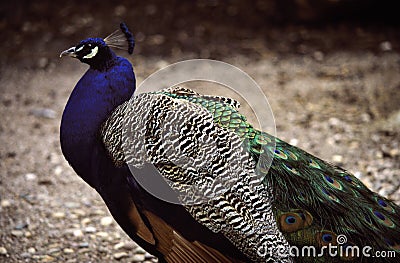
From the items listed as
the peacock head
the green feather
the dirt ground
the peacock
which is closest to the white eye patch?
the peacock head

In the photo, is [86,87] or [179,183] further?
[86,87]

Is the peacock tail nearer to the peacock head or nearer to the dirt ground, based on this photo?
the peacock head

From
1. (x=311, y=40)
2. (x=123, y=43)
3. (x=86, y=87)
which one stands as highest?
(x=311, y=40)

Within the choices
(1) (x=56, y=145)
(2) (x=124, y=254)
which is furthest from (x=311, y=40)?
(2) (x=124, y=254)

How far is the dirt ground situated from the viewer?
3.69 meters

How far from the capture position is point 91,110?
2.76 meters

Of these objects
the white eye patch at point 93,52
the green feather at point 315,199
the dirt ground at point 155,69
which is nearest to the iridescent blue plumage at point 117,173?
the white eye patch at point 93,52

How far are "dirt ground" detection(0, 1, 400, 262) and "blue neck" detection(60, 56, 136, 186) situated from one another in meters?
0.91

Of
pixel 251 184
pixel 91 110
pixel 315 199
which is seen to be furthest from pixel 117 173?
pixel 315 199

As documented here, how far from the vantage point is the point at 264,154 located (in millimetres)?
2531

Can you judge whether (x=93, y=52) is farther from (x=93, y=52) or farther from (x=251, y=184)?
(x=251, y=184)

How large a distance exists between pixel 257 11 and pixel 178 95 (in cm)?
455

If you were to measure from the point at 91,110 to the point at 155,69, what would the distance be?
3606mm

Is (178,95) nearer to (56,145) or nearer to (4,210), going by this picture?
(4,210)
